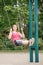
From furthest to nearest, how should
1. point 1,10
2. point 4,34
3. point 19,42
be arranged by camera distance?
point 1,10 < point 4,34 < point 19,42

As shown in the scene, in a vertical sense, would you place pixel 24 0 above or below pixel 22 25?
above

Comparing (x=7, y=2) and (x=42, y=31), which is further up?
(x=7, y=2)

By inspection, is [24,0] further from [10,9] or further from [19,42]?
[19,42]

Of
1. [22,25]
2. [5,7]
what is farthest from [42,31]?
[5,7]

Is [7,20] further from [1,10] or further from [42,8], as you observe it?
[42,8]

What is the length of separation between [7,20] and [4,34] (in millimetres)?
1118

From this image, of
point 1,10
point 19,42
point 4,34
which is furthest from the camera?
point 1,10

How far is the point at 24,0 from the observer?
68.0 feet

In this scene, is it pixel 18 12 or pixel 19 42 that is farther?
pixel 18 12

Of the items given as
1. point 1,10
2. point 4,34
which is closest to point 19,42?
point 4,34

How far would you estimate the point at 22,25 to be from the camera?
65.6ft

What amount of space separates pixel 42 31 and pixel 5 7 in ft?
8.96

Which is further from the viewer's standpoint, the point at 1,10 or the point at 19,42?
the point at 1,10

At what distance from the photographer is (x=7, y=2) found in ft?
68.7
